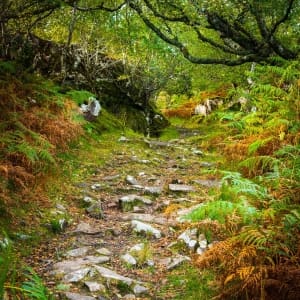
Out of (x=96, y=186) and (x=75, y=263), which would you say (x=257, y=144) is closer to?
(x=75, y=263)

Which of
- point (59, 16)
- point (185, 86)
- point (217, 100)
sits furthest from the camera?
point (185, 86)

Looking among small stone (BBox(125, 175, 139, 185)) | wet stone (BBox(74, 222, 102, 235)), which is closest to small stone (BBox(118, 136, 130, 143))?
small stone (BBox(125, 175, 139, 185))

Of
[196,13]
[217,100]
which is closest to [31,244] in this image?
[196,13]

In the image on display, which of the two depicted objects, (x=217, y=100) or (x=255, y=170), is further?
(x=217, y=100)

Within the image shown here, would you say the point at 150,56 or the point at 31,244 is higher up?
the point at 150,56

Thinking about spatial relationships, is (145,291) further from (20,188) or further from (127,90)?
(127,90)

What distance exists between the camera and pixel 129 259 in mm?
4898

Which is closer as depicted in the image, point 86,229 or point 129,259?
point 129,259

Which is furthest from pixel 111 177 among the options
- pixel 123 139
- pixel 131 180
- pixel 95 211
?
pixel 123 139

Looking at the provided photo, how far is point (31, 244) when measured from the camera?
4965 mm

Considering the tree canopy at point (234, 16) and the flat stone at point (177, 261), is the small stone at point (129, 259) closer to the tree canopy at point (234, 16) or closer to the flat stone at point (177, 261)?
the flat stone at point (177, 261)

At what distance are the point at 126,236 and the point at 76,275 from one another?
144 centimetres

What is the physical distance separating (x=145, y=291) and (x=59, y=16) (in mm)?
8302

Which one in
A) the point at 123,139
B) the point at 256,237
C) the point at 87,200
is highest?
the point at 256,237
